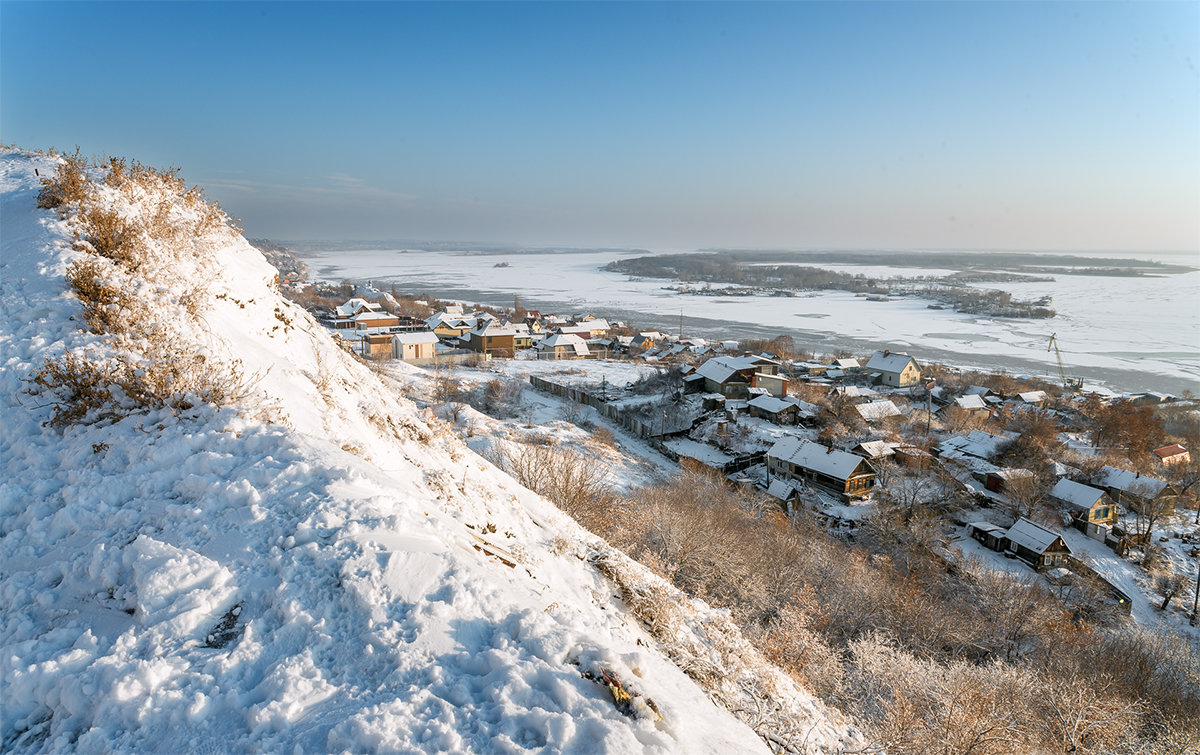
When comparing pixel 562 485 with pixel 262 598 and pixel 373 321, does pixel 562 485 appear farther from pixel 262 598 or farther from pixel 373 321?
pixel 373 321

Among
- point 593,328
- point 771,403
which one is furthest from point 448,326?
point 771,403

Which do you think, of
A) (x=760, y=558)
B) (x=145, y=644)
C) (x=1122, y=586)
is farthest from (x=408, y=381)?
(x=1122, y=586)

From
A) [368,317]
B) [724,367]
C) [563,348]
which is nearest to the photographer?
[724,367]

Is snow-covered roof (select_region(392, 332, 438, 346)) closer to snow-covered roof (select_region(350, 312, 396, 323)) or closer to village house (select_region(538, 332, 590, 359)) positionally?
village house (select_region(538, 332, 590, 359))

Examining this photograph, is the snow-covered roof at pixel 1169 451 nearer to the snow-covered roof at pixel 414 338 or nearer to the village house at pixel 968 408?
the village house at pixel 968 408

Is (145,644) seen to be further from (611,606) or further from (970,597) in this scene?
(970,597)

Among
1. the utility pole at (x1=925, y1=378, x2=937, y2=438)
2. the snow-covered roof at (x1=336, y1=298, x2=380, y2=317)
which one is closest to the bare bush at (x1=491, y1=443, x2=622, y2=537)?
the utility pole at (x1=925, y1=378, x2=937, y2=438)
